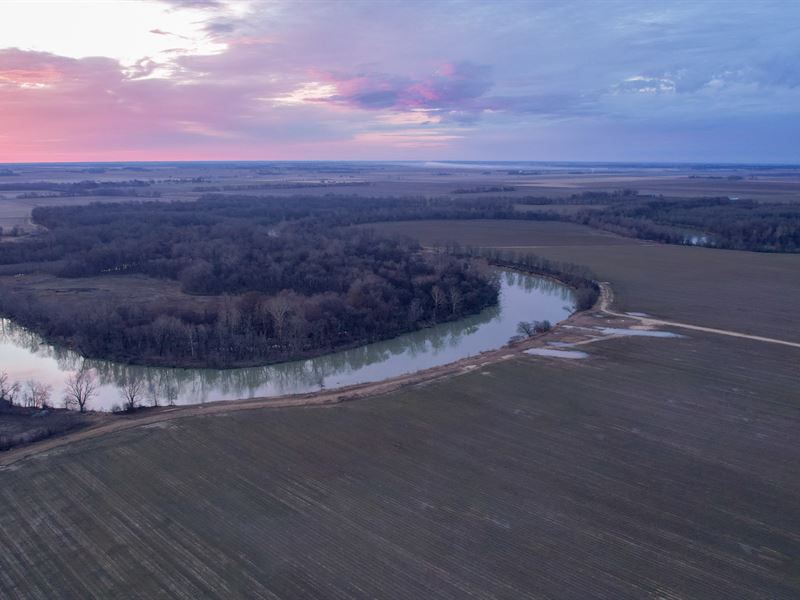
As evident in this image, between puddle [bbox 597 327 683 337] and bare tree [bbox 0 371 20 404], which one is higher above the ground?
puddle [bbox 597 327 683 337]

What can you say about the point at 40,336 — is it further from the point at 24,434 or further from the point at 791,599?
the point at 791,599

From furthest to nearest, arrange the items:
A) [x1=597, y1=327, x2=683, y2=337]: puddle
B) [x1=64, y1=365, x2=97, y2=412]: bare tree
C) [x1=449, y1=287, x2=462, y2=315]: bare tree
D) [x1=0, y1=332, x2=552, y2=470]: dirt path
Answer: [x1=449, y1=287, x2=462, y2=315]: bare tree
[x1=597, y1=327, x2=683, y2=337]: puddle
[x1=64, y1=365, x2=97, y2=412]: bare tree
[x1=0, y1=332, x2=552, y2=470]: dirt path

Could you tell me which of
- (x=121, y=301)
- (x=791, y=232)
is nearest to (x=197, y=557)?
(x=121, y=301)

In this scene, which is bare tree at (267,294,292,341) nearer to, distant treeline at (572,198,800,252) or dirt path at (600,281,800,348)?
dirt path at (600,281,800,348)

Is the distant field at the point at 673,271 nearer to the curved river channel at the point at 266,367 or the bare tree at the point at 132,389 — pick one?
the curved river channel at the point at 266,367

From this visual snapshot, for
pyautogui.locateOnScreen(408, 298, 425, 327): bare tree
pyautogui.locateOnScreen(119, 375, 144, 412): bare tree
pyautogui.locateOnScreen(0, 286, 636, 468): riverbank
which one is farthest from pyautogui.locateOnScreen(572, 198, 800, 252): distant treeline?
pyautogui.locateOnScreen(119, 375, 144, 412): bare tree

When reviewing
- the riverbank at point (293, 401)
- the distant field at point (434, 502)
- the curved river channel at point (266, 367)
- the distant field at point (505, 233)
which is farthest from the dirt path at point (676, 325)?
the distant field at point (505, 233)

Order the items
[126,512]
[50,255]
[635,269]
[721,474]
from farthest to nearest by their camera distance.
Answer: [50,255], [635,269], [721,474], [126,512]
